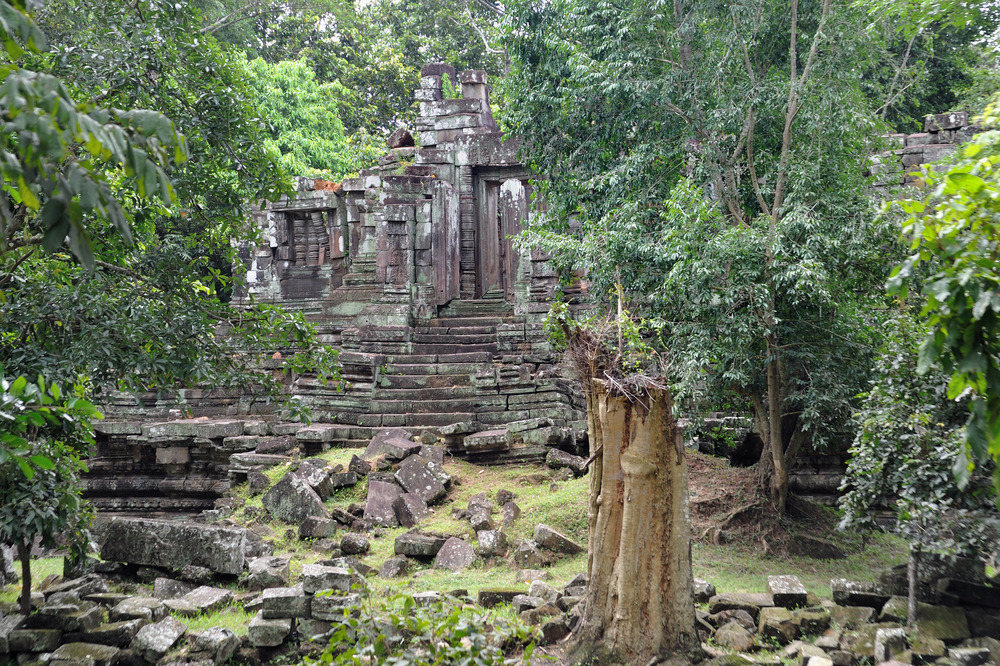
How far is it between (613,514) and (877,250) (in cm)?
419

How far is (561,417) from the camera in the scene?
1216 centimetres

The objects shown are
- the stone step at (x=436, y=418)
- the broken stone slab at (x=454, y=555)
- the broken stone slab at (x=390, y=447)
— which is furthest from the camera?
the stone step at (x=436, y=418)

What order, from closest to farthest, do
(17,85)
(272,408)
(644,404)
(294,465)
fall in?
(17,85) < (644,404) < (294,465) < (272,408)

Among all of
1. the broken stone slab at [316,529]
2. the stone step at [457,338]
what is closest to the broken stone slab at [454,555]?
the broken stone slab at [316,529]

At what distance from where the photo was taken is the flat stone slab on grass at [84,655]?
537cm

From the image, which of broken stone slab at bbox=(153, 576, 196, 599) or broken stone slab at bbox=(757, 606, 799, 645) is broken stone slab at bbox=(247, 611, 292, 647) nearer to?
broken stone slab at bbox=(153, 576, 196, 599)

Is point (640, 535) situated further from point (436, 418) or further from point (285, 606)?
point (436, 418)

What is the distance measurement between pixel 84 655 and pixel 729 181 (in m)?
8.07

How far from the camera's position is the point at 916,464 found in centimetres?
565

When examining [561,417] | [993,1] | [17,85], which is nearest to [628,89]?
[561,417]

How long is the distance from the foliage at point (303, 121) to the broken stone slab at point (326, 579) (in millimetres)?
15331

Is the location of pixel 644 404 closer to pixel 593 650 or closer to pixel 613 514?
pixel 613 514

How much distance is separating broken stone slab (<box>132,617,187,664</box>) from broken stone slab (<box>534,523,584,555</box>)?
3735 millimetres

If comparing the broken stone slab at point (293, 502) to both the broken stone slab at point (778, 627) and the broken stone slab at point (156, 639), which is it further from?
the broken stone slab at point (778, 627)
